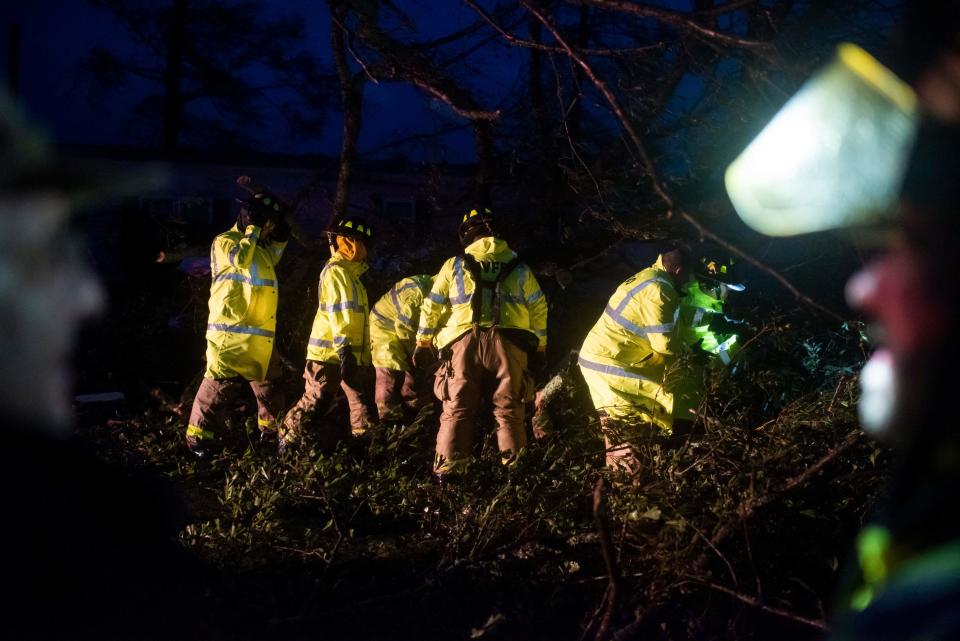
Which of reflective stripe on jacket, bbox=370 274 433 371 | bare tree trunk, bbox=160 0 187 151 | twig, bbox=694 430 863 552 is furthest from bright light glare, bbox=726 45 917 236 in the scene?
bare tree trunk, bbox=160 0 187 151

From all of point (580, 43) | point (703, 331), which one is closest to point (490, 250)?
point (703, 331)

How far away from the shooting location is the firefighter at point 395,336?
6777mm

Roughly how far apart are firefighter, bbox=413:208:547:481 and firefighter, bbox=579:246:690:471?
0.51 m

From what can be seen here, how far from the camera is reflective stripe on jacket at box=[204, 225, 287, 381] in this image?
6.09 meters

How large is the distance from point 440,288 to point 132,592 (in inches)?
179

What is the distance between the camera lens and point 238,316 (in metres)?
6.14

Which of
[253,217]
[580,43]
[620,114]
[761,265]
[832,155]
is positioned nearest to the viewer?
[832,155]

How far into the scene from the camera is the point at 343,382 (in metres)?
6.55

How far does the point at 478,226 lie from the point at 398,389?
1753 mm

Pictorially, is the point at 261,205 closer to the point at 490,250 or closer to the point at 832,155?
the point at 490,250

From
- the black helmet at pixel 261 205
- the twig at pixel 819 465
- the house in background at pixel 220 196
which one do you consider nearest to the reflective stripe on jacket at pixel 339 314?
the black helmet at pixel 261 205

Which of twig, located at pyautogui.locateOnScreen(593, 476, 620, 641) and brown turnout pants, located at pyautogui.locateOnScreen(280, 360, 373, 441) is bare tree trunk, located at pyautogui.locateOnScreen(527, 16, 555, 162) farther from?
twig, located at pyautogui.locateOnScreen(593, 476, 620, 641)

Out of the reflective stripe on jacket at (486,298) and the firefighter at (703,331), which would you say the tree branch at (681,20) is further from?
the reflective stripe on jacket at (486,298)

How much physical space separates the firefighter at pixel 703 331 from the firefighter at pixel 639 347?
133 millimetres
